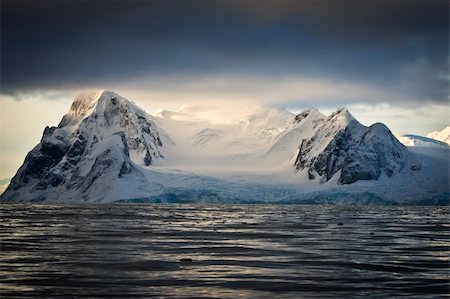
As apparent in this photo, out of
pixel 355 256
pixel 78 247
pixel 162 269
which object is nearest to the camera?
pixel 162 269

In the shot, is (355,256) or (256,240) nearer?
(355,256)

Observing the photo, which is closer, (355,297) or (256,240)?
(355,297)

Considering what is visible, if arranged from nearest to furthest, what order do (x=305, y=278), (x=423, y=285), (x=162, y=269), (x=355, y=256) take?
(x=423, y=285) < (x=305, y=278) < (x=162, y=269) < (x=355, y=256)

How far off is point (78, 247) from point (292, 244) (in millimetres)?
16462

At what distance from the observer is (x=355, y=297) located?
2722 centimetres

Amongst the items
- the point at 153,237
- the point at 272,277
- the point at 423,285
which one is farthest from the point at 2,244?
the point at 423,285

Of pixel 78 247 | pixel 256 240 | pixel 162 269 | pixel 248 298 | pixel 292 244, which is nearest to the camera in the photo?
pixel 248 298

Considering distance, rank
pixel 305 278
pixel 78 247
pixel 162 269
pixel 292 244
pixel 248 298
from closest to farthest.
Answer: pixel 248 298 → pixel 305 278 → pixel 162 269 → pixel 78 247 → pixel 292 244

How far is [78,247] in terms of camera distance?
156 feet

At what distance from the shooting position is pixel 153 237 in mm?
58969

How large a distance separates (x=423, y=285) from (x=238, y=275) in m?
9.06

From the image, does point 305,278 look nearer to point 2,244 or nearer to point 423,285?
point 423,285

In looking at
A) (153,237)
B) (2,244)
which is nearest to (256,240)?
(153,237)

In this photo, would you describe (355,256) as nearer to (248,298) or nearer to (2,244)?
(248,298)
